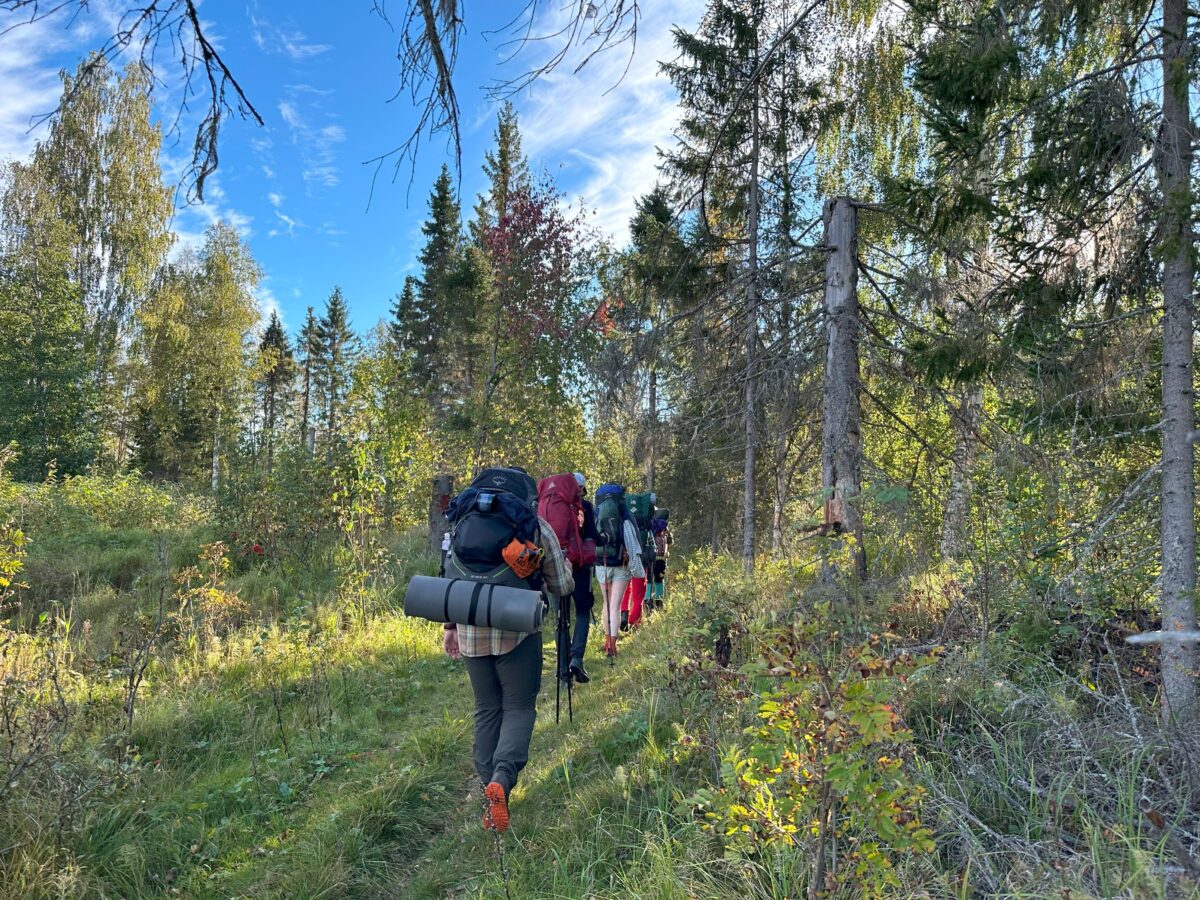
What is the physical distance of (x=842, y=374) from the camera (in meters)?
5.11

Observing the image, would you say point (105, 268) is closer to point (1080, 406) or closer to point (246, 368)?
point (246, 368)

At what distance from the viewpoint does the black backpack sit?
360 centimetres

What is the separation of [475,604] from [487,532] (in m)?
0.42

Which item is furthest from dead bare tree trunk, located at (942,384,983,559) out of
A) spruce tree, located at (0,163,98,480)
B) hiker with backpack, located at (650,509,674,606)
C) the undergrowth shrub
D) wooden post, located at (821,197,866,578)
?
spruce tree, located at (0,163,98,480)

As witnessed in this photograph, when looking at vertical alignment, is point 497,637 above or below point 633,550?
below

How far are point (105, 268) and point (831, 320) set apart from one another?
92.5 ft

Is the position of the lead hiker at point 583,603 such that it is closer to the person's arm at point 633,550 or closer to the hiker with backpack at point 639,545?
the person's arm at point 633,550

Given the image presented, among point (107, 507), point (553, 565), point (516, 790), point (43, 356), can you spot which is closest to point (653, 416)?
point (553, 565)

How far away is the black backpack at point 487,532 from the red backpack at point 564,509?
6.08 feet

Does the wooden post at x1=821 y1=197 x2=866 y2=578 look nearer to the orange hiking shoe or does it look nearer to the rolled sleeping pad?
the rolled sleeping pad

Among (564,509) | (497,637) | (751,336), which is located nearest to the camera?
(497,637)

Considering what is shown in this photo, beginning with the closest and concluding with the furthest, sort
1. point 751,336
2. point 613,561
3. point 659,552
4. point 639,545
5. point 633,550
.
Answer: point 751,336 → point 613,561 → point 633,550 → point 639,545 → point 659,552

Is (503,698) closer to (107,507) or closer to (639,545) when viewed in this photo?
(639,545)

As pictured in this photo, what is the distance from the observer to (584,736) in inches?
175
